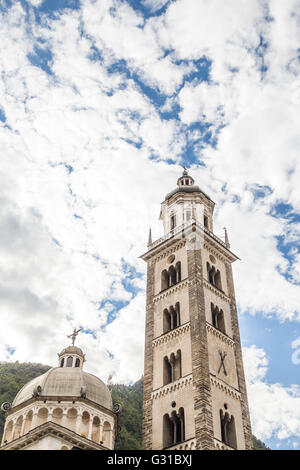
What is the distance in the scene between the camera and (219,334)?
37094 mm

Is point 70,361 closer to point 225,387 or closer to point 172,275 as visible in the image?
point 172,275

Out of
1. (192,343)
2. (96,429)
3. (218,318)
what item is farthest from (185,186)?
(96,429)

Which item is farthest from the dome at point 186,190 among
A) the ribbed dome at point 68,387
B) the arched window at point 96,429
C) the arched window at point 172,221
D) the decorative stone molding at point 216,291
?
the arched window at point 96,429

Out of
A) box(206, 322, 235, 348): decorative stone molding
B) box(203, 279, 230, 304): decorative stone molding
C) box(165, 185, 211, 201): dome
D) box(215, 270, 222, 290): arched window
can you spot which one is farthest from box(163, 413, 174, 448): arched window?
box(165, 185, 211, 201): dome

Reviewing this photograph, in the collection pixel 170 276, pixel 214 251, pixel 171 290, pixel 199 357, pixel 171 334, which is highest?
pixel 214 251

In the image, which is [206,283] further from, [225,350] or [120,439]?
[120,439]

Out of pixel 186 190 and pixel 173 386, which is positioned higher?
pixel 186 190

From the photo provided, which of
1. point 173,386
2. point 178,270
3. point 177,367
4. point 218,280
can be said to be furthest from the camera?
point 218,280

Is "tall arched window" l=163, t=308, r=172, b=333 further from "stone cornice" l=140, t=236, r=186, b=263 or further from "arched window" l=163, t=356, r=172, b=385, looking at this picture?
"stone cornice" l=140, t=236, r=186, b=263

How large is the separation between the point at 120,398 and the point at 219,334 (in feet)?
139

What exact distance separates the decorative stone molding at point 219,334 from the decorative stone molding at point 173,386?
13.3 feet

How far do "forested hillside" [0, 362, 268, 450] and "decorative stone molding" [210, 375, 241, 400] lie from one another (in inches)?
1001

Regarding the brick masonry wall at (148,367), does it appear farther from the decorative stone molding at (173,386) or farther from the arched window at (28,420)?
the arched window at (28,420)

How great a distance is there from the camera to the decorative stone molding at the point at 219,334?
36469 millimetres
